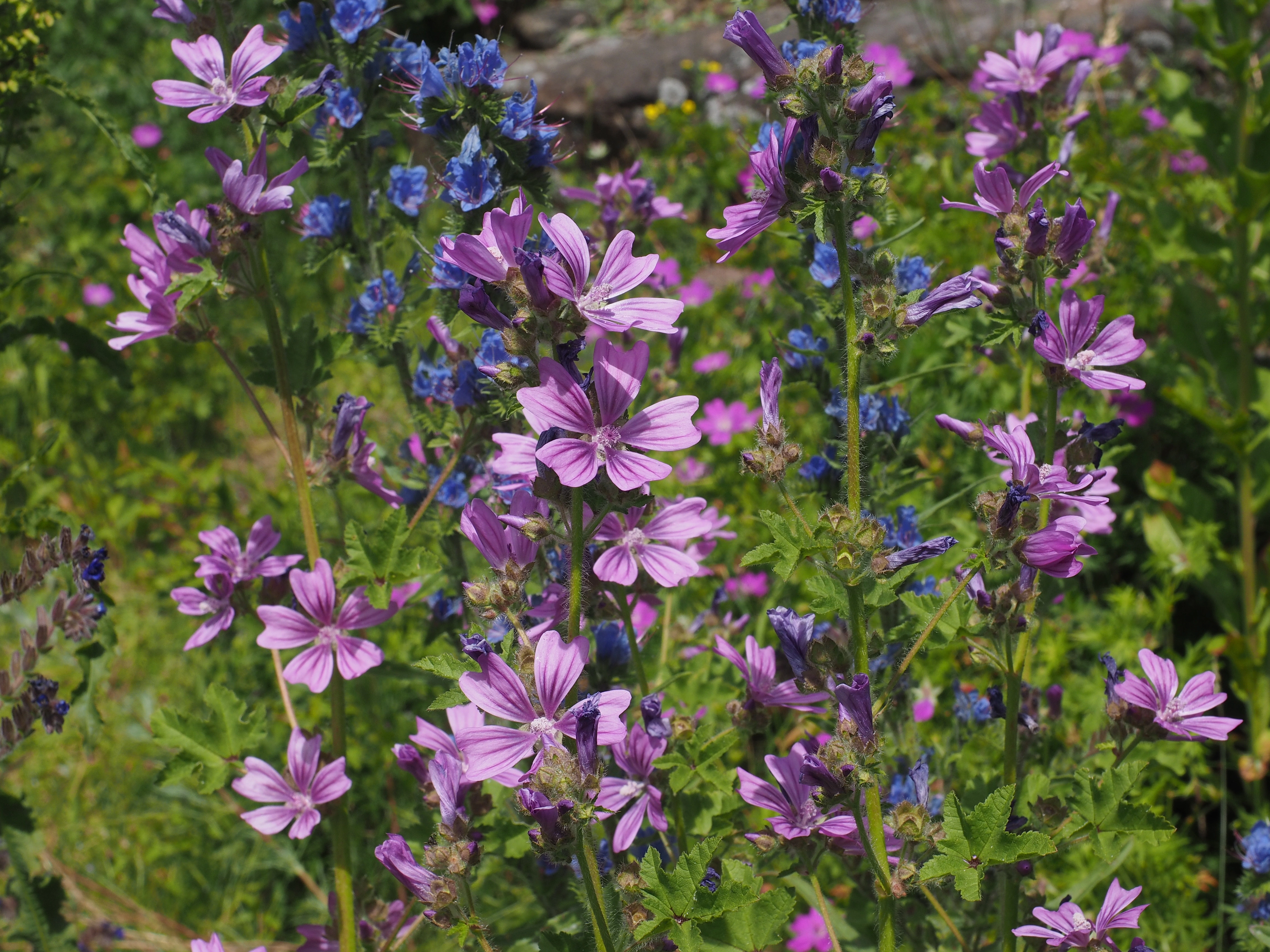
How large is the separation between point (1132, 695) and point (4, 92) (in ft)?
9.74

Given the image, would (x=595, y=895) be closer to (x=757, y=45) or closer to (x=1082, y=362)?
(x=1082, y=362)

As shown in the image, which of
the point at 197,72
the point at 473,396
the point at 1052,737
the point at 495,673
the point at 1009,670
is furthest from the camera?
the point at 1052,737

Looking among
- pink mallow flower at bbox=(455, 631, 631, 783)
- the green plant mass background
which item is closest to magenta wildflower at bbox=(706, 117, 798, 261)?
the green plant mass background

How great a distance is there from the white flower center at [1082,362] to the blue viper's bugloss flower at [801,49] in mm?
787

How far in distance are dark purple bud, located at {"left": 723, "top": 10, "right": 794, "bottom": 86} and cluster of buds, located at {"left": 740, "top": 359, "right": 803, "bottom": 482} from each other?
461 mm

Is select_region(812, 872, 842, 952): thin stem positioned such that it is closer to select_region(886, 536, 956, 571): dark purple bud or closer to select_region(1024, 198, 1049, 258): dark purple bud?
select_region(886, 536, 956, 571): dark purple bud

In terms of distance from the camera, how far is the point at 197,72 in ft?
6.55

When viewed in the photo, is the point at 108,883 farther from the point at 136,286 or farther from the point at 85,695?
the point at 136,286

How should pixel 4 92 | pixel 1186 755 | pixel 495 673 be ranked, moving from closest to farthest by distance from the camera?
pixel 495 673, pixel 4 92, pixel 1186 755

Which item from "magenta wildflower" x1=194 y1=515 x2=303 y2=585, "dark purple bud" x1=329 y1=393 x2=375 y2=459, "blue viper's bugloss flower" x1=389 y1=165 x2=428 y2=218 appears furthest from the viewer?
"blue viper's bugloss flower" x1=389 y1=165 x2=428 y2=218

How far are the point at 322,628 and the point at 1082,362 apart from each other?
1.51 metres

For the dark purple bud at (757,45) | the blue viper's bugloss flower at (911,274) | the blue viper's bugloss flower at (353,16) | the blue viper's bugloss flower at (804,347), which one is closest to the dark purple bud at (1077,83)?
the blue viper's bugloss flower at (911,274)

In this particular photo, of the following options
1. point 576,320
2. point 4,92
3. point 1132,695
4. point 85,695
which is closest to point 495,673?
point 576,320

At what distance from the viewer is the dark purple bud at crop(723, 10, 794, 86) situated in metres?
1.58
